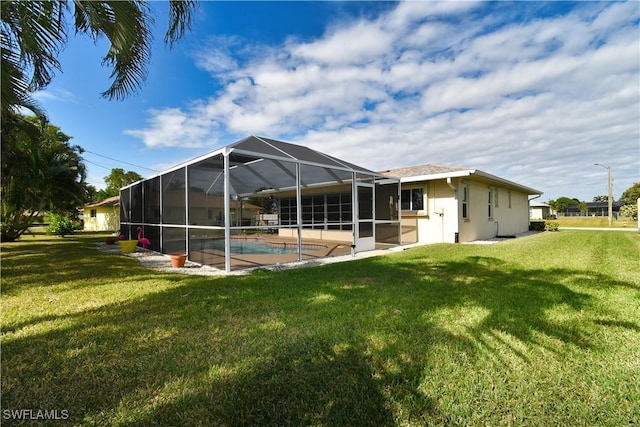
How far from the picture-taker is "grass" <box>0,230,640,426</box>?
78.6 inches

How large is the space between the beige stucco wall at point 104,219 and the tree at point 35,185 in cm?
1259

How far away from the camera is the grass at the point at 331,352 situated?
78.6 inches

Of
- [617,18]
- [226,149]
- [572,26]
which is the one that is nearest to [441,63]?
[572,26]

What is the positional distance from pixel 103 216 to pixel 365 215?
105 ft

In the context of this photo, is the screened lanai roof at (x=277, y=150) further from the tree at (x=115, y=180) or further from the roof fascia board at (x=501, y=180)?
the tree at (x=115, y=180)

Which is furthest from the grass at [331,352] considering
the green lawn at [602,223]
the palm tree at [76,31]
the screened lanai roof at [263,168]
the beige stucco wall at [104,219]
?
the green lawn at [602,223]

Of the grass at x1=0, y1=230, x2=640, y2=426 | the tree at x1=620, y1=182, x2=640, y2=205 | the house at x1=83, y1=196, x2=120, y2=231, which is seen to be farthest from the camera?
the tree at x1=620, y1=182, x2=640, y2=205

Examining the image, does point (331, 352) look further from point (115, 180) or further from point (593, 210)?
point (593, 210)

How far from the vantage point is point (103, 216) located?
101 feet

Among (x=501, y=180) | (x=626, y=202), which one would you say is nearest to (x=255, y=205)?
(x=501, y=180)

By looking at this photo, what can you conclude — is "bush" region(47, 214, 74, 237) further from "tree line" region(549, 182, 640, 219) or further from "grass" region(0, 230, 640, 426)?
"tree line" region(549, 182, 640, 219)

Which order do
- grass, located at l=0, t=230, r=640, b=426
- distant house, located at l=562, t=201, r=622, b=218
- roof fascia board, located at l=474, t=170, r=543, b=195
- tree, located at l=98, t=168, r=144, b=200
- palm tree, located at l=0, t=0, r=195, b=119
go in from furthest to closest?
1. distant house, located at l=562, t=201, r=622, b=218
2. tree, located at l=98, t=168, r=144, b=200
3. roof fascia board, located at l=474, t=170, r=543, b=195
4. palm tree, located at l=0, t=0, r=195, b=119
5. grass, located at l=0, t=230, r=640, b=426

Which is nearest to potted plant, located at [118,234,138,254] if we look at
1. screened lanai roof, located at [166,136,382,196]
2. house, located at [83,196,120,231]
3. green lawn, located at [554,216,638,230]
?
screened lanai roof, located at [166,136,382,196]

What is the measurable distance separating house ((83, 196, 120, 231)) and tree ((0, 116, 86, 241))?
486 inches
